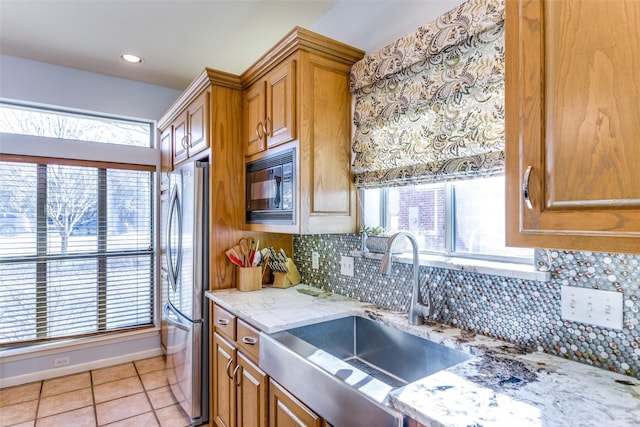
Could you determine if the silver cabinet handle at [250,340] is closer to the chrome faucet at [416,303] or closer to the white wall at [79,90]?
the chrome faucet at [416,303]

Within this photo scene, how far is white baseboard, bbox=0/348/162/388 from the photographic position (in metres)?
2.83

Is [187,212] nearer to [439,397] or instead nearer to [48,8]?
[48,8]

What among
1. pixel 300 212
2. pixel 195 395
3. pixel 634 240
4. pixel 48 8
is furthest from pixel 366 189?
pixel 48 8

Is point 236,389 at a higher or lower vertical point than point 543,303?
lower

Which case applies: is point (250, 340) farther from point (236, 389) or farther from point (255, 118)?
point (255, 118)

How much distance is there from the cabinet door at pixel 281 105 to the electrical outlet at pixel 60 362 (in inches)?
108

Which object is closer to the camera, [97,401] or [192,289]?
[192,289]

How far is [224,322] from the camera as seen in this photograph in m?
→ 2.00

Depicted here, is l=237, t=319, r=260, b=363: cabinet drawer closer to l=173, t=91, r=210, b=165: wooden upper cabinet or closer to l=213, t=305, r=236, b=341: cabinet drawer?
l=213, t=305, r=236, b=341: cabinet drawer

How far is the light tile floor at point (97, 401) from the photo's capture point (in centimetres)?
Answer: 235

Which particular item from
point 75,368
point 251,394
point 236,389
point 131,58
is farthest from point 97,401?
point 131,58

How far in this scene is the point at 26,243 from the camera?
2924 millimetres

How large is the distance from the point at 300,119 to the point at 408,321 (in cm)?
113

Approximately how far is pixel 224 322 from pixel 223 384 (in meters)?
0.37
